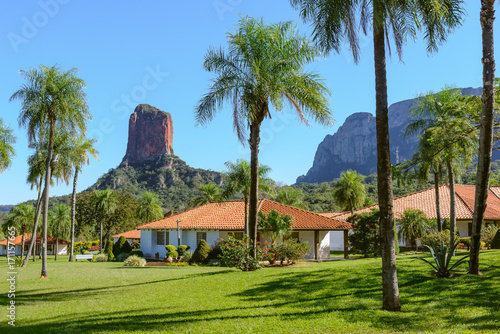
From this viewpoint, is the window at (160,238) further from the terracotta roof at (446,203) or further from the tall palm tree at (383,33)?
the tall palm tree at (383,33)

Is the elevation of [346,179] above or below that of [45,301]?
above

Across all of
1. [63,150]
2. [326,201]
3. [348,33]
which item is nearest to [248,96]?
[348,33]

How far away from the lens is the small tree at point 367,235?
34.1 m

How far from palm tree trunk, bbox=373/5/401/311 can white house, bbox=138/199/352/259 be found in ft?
79.5

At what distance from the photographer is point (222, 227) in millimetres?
34875

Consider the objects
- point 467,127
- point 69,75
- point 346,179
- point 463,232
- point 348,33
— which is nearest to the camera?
point 348,33

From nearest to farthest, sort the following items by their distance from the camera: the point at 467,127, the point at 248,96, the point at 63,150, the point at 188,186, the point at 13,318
→ the point at 13,318 → the point at 467,127 → the point at 248,96 → the point at 63,150 → the point at 188,186

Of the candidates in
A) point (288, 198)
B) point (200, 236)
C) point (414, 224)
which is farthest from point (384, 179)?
point (288, 198)

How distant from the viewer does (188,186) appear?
397ft

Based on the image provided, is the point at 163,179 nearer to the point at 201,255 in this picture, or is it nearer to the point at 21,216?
the point at 21,216

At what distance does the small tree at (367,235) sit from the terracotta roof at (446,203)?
5069 mm

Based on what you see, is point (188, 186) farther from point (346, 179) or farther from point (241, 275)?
point (241, 275)

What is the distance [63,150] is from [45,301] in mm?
17820

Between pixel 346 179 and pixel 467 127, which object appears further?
pixel 346 179
